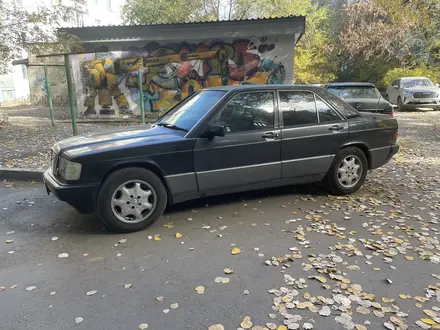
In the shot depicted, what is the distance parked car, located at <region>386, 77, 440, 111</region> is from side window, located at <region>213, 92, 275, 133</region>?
15838mm

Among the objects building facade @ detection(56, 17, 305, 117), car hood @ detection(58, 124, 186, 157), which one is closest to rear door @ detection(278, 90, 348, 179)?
car hood @ detection(58, 124, 186, 157)

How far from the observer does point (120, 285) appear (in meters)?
3.15

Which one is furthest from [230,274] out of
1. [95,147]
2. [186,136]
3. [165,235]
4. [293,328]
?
[95,147]

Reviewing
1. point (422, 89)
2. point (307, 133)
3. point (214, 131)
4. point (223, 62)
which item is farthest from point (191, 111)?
point (422, 89)

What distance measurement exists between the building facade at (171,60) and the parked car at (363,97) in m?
2.76

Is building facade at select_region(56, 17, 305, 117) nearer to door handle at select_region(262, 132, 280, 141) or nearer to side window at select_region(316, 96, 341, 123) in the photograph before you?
side window at select_region(316, 96, 341, 123)

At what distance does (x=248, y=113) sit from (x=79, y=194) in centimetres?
228

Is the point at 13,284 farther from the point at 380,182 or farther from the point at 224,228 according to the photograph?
the point at 380,182

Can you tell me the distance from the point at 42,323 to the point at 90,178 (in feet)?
5.43

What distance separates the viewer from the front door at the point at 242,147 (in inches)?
176

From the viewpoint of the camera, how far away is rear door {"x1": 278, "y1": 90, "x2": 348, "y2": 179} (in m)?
4.95

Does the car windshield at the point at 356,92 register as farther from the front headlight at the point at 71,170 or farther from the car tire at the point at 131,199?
the front headlight at the point at 71,170

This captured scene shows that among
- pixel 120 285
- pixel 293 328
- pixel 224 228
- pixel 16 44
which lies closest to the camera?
pixel 293 328

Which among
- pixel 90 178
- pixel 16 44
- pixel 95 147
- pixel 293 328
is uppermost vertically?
pixel 16 44
